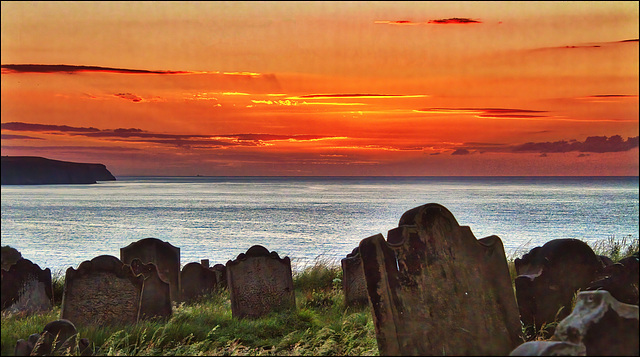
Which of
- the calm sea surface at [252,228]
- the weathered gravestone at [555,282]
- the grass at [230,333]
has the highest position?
the weathered gravestone at [555,282]

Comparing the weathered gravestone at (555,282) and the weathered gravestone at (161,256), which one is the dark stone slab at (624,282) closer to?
the weathered gravestone at (555,282)

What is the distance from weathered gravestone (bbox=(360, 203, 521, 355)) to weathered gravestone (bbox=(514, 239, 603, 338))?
1656mm

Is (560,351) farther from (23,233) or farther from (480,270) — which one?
(23,233)

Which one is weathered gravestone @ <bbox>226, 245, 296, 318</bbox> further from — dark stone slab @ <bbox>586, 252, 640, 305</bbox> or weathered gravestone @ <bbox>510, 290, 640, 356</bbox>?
weathered gravestone @ <bbox>510, 290, 640, 356</bbox>

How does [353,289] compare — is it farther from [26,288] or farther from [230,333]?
[26,288]

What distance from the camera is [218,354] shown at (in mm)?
7742

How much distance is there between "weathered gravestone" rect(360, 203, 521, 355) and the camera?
662cm

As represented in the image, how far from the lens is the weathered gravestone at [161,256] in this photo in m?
12.0

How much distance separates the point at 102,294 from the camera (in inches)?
372

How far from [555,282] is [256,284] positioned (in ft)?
15.8

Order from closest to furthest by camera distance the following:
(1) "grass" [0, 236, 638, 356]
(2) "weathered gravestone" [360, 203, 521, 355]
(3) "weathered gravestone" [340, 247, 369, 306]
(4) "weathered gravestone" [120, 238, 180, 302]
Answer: (2) "weathered gravestone" [360, 203, 521, 355] → (1) "grass" [0, 236, 638, 356] → (3) "weathered gravestone" [340, 247, 369, 306] → (4) "weathered gravestone" [120, 238, 180, 302]

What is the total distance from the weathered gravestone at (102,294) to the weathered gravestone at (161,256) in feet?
7.97

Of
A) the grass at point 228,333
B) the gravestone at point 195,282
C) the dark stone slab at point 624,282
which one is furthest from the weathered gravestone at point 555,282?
the gravestone at point 195,282

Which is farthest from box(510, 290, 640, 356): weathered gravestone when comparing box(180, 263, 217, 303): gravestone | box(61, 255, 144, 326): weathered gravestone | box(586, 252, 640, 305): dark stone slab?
box(180, 263, 217, 303): gravestone
